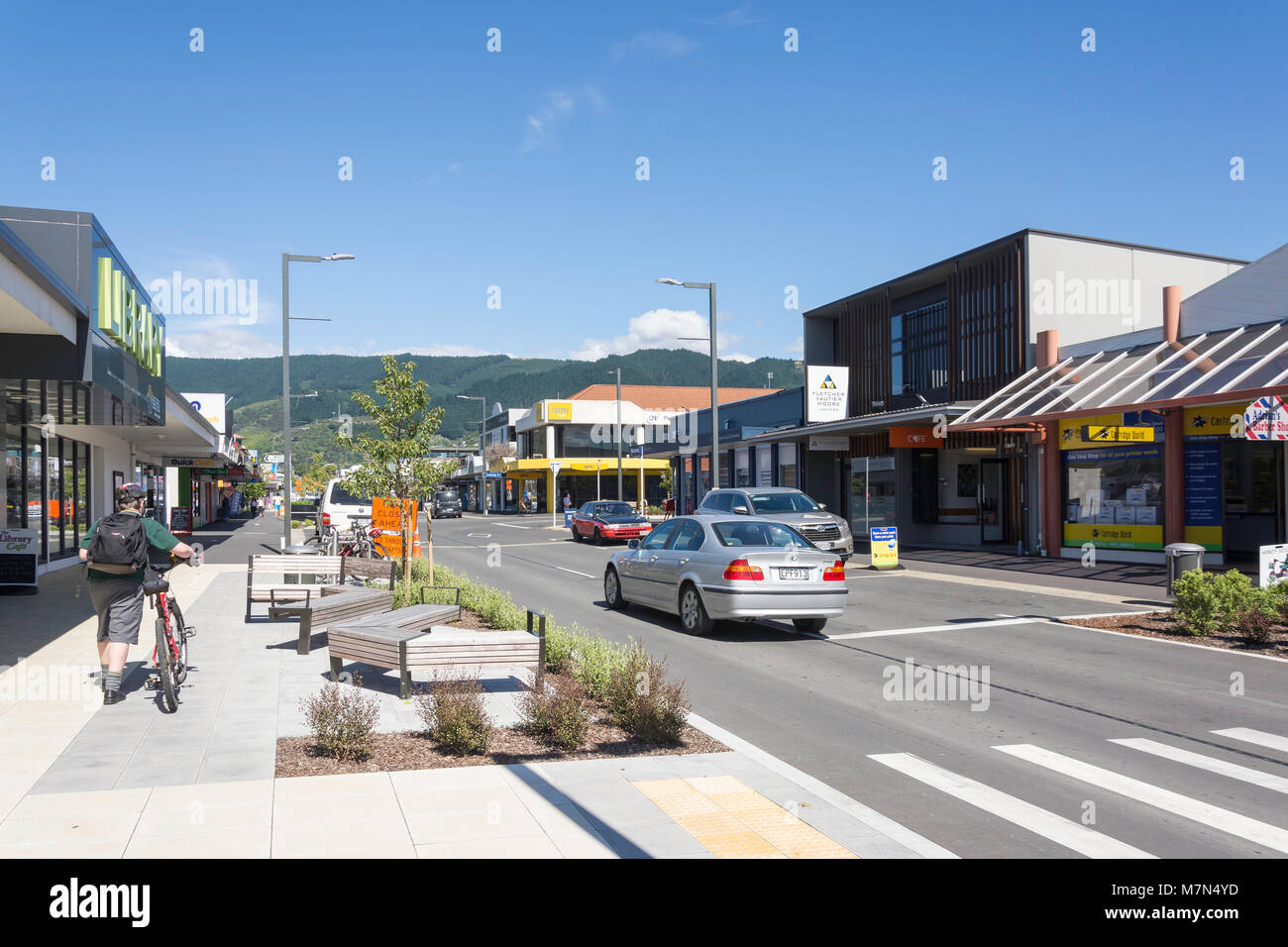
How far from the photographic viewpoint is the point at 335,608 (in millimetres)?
10961

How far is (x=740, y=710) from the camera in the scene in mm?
8359

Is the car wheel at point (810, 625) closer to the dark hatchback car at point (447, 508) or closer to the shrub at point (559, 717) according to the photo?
the shrub at point (559, 717)

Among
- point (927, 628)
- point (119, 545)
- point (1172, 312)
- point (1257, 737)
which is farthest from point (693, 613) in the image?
point (1172, 312)

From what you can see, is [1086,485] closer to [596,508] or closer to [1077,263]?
[1077,263]

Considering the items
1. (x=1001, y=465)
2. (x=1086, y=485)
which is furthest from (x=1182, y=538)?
(x=1001, y=465)

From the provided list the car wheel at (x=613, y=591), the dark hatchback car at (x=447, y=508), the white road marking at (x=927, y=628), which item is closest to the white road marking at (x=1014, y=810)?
the white road marking at (x=927, y=628)

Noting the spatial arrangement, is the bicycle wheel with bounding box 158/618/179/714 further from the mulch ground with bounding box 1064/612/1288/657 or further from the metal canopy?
the metal canopy

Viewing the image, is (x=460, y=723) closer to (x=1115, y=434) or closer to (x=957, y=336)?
(x=1115, y=434)

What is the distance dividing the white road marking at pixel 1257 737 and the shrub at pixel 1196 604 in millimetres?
5169

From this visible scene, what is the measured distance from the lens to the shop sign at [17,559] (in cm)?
1664

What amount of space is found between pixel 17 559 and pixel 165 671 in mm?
11097

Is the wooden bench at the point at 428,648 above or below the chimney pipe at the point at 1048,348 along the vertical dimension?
below

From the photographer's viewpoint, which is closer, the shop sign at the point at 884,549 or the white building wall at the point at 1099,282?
the shop sign at the point at 884,549
